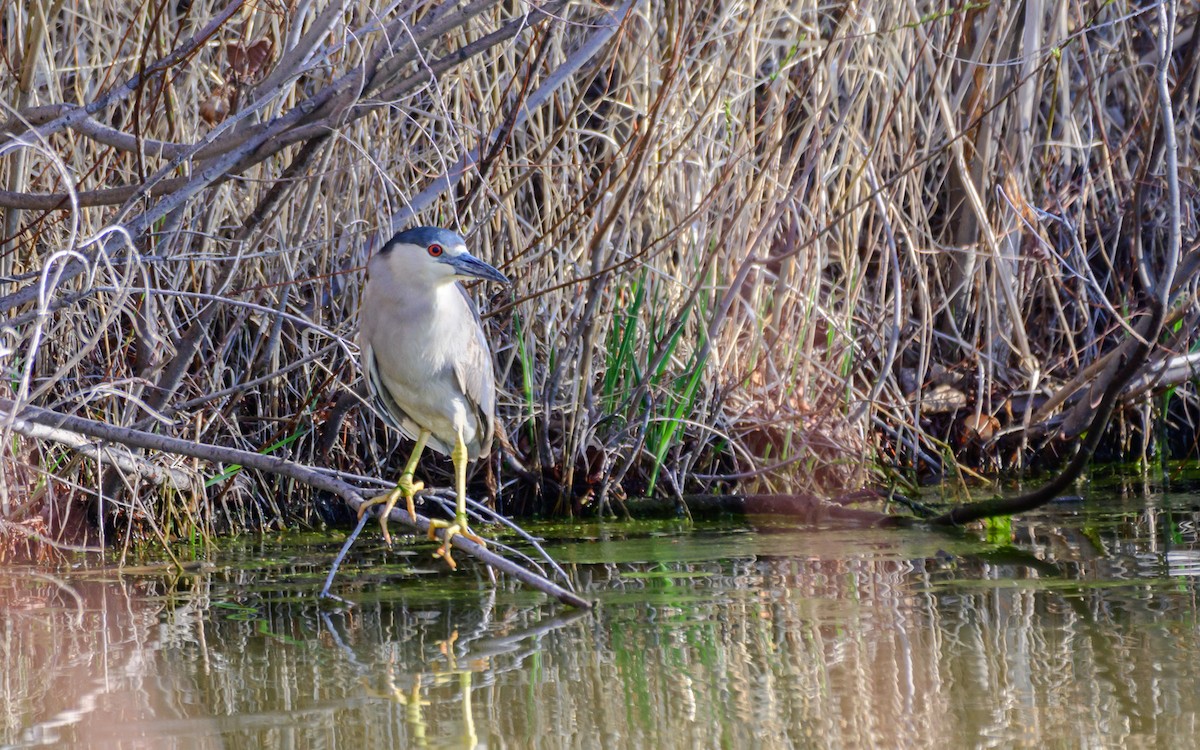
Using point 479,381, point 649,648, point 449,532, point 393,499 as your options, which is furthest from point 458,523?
point 649,648

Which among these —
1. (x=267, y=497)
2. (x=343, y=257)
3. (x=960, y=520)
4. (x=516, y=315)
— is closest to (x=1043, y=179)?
(x=960, y=520)

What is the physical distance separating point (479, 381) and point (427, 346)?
0.79 feet

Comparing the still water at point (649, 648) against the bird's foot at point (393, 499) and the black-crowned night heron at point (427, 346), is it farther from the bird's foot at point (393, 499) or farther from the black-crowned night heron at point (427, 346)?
the black-crowned night heron at point (427, 346)

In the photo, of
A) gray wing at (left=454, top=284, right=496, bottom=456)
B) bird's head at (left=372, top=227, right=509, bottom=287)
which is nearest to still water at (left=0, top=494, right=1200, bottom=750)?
gray wing at (left=454, top=284, right=496, bottom=456)

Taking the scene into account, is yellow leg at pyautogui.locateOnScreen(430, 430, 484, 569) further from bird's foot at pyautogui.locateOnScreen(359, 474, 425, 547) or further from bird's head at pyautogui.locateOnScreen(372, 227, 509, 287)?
bird's head at pyautogui.locateOnScreen(372, 227, 509, 287)

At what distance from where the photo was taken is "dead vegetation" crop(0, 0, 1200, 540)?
14.5ft

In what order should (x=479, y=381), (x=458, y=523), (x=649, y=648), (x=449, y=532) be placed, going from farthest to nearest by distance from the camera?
(x=479, y=381) → (x=458, y=523) → (x=449, y=532) → (x=649, y=648)

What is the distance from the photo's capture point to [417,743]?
240 centimetres

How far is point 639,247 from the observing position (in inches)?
203

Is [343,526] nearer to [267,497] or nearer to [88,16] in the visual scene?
[267,497]

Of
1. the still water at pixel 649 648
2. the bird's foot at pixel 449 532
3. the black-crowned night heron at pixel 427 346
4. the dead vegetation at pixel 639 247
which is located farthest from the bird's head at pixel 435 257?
the still water at pixel 649 648

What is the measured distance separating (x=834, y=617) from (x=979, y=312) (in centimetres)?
265

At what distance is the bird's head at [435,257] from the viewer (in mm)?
3758

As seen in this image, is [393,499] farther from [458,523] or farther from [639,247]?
[639,247]
